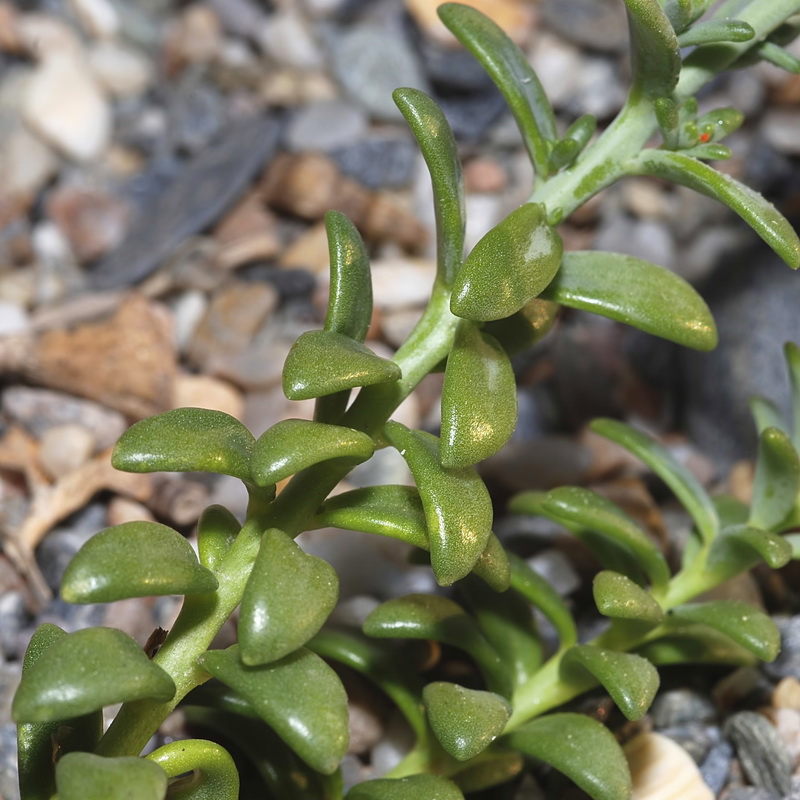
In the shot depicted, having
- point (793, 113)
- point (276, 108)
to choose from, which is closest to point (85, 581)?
point (276, 108)

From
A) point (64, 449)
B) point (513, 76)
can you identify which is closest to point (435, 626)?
point (513, 76)

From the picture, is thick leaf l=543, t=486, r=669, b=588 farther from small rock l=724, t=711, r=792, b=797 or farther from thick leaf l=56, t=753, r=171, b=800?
thick leaf l=56, t=753, r=171, b=800

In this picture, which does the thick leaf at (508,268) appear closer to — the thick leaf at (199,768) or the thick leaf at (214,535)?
the thick leaf at (214,535)

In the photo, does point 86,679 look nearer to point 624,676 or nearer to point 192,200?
point 624,676

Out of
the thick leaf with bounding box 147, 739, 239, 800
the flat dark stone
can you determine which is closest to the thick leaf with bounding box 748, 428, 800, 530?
the thick leaf with bounding box 147, 739, 239, 800

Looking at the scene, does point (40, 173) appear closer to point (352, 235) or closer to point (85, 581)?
point (352, 235)

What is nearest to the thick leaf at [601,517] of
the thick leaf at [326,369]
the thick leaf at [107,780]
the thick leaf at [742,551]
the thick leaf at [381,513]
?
→ the thick leaf at [742,551]
